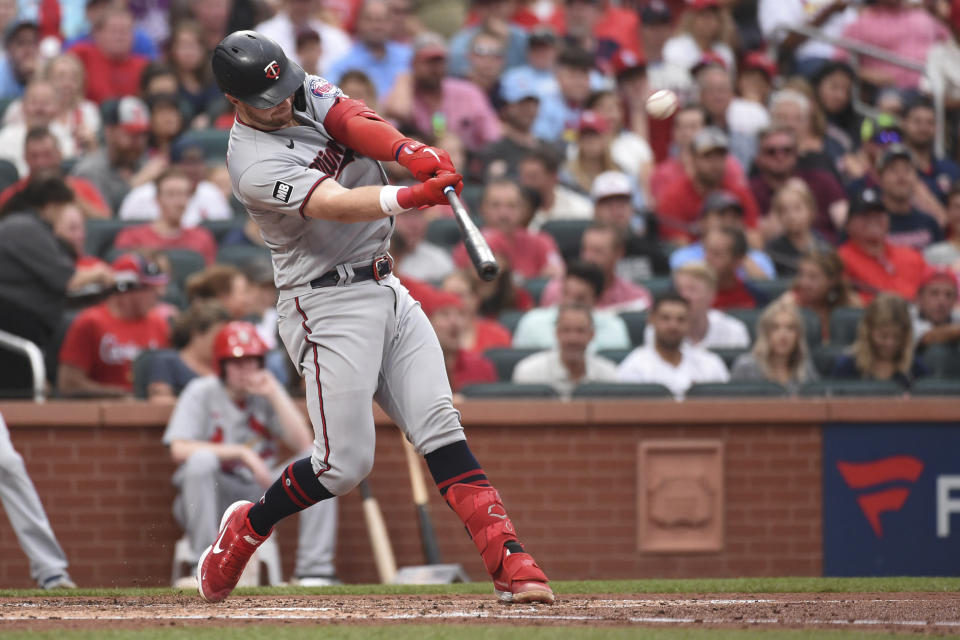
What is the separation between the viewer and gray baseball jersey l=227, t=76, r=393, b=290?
4.30m

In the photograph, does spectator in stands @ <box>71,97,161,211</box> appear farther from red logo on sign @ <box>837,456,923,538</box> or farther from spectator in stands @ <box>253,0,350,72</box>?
red logo on sign @ <box>837,456,923,538</box>

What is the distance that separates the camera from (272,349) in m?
7.67

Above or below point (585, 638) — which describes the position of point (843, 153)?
above

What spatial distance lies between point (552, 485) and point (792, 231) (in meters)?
3.29

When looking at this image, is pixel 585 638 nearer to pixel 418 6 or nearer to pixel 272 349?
pixel 272 349

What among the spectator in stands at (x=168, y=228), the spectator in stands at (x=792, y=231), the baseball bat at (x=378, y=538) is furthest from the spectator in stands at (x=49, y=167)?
the spectator in stands at (x=792, y=231)

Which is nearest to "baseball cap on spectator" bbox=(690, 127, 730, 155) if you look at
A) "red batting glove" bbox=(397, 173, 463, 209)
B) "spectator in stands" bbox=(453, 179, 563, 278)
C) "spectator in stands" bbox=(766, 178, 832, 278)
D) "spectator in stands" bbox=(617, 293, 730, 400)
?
"spectator in stands" bbox=(766, 178, 832, 278)

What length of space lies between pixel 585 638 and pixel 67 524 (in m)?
4.07

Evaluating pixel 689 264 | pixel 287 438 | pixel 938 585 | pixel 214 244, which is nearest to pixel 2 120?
pixel 214 244

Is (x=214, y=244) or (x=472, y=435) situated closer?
(x=472, y=435)

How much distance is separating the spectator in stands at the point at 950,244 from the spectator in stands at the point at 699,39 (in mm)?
2515

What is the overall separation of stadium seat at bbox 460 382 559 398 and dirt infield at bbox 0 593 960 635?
222 cm

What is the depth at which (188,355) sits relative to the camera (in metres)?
7.37

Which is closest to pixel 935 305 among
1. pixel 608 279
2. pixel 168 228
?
pixel 608 279
